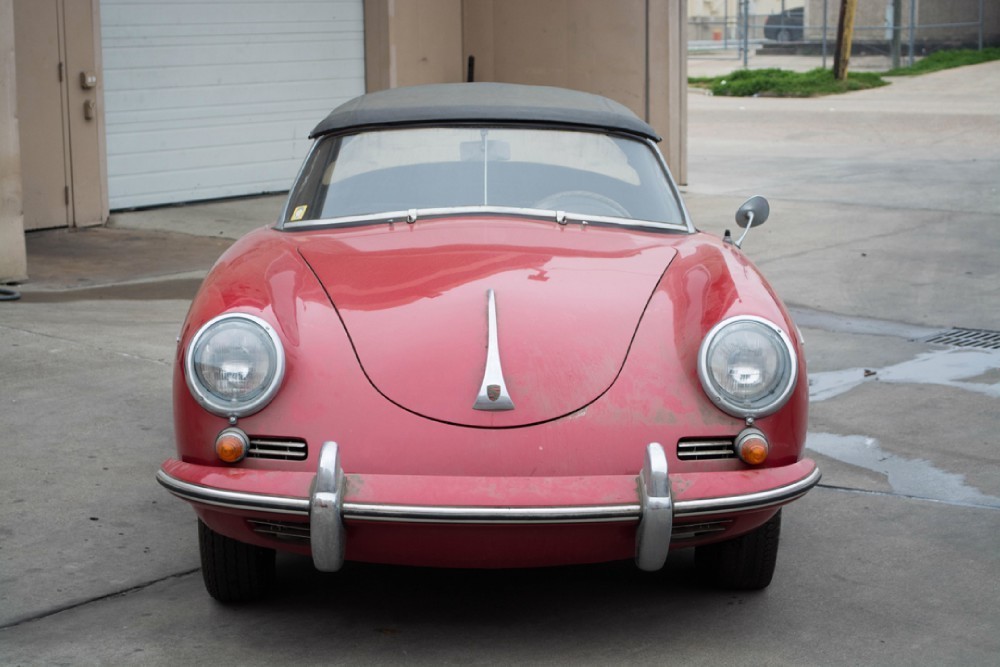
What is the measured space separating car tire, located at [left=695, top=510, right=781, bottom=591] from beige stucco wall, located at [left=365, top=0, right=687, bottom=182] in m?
10.5

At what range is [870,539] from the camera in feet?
14.4

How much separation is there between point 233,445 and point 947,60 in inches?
1170

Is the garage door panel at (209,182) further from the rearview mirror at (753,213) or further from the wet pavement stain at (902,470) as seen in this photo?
the rearview mirror at (753,213)

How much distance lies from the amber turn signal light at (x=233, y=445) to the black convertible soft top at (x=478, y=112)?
5.32 ft

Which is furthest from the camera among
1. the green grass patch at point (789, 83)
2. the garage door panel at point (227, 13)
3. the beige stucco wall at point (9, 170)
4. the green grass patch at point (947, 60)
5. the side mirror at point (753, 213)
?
the green grass patch at point (947, 60)

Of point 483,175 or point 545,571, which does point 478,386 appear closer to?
point 545,571

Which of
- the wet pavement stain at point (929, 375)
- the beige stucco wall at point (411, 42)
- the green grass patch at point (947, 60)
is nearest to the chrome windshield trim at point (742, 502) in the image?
the wet pavement stain at point (929, 375)

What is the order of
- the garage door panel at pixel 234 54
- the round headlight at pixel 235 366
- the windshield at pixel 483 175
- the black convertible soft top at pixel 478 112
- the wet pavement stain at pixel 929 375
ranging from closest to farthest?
the round headlight at pixel 235 366
the windshield at pixel 483 175
the black convertible soft top at pixel 478 112
the wet pavement stain at pixel 929 375
the garage door panel at pixel 234 54

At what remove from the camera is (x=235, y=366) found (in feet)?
11.3

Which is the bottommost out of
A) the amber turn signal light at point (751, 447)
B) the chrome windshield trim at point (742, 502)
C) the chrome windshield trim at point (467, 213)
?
the chrome windshield trim at point (742, 502)

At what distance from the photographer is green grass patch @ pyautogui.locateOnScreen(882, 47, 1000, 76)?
2931cm

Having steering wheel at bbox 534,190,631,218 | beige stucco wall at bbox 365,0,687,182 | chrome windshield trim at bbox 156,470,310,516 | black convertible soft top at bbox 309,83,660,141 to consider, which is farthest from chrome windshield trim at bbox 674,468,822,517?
beige stucco wall at bbox 365,0,687,182

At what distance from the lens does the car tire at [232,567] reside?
368 centimetres

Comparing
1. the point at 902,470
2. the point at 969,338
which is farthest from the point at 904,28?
the point at 902,470
